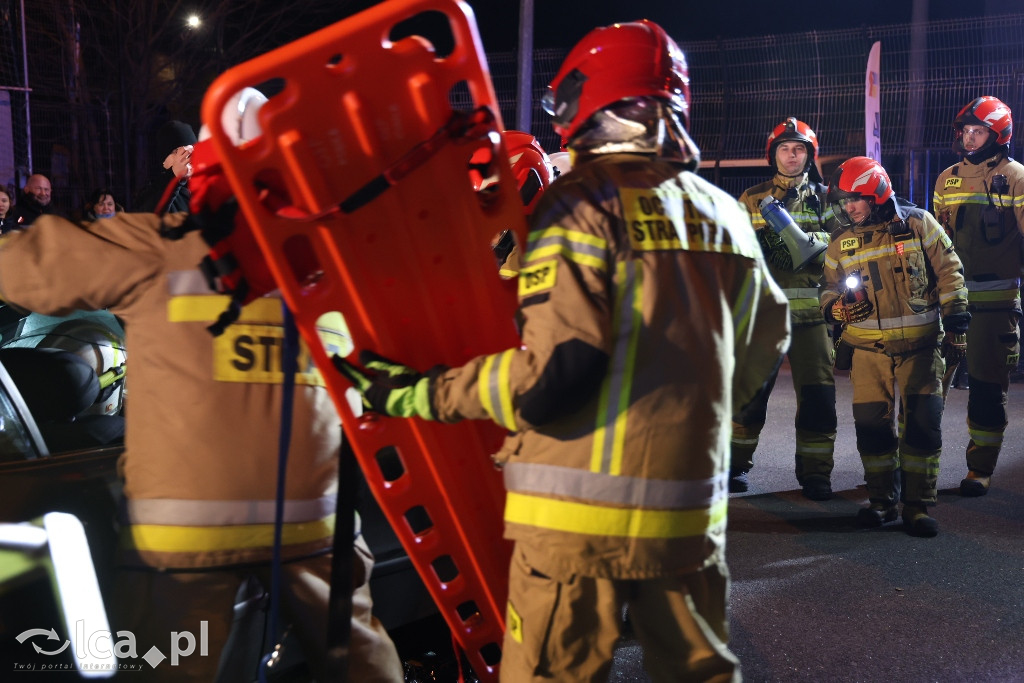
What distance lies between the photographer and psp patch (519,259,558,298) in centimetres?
211

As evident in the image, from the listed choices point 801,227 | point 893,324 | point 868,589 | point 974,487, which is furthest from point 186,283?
point 974,487

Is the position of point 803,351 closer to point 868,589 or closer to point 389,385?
point 868,589

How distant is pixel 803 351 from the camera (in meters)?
6.59

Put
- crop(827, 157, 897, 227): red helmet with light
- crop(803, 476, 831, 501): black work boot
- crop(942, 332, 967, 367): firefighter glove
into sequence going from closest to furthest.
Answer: crop(827, 157, 897, 227): red helmet with light → crop(942, 332, 967, 367): firefighter glove → crop(803, 476, 831, 501): black work boot

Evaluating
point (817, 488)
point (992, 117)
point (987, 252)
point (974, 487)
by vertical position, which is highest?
point (992, 117)

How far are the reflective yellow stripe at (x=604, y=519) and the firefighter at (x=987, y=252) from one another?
5.15 metres

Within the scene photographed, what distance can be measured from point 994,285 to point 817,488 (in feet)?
6.71

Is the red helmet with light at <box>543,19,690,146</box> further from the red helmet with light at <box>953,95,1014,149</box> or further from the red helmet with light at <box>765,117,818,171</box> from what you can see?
the red helmet with light at <box>953,95,1014,149</box>

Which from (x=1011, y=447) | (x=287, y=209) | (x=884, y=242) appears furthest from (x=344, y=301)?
Result: (x=1011, y=447)

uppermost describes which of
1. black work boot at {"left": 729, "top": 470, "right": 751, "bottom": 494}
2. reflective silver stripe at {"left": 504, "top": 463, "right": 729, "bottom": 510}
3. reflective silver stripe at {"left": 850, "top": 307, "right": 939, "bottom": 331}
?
reflective silver stripe at {"left": 504, "top": 463, "right": 729, "bottom": 510}

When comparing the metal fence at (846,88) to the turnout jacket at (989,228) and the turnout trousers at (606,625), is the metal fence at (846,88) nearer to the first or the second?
the turnout jacket at (989,228)

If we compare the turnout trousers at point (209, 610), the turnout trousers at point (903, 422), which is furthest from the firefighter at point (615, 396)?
the turnout trousers at point (903, 422)

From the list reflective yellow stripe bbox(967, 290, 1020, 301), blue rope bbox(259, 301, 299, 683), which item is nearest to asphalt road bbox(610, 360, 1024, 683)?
reflective yellow stripe bbox(967, 290, 1020, 301)

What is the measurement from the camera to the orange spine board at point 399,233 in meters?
2.12
